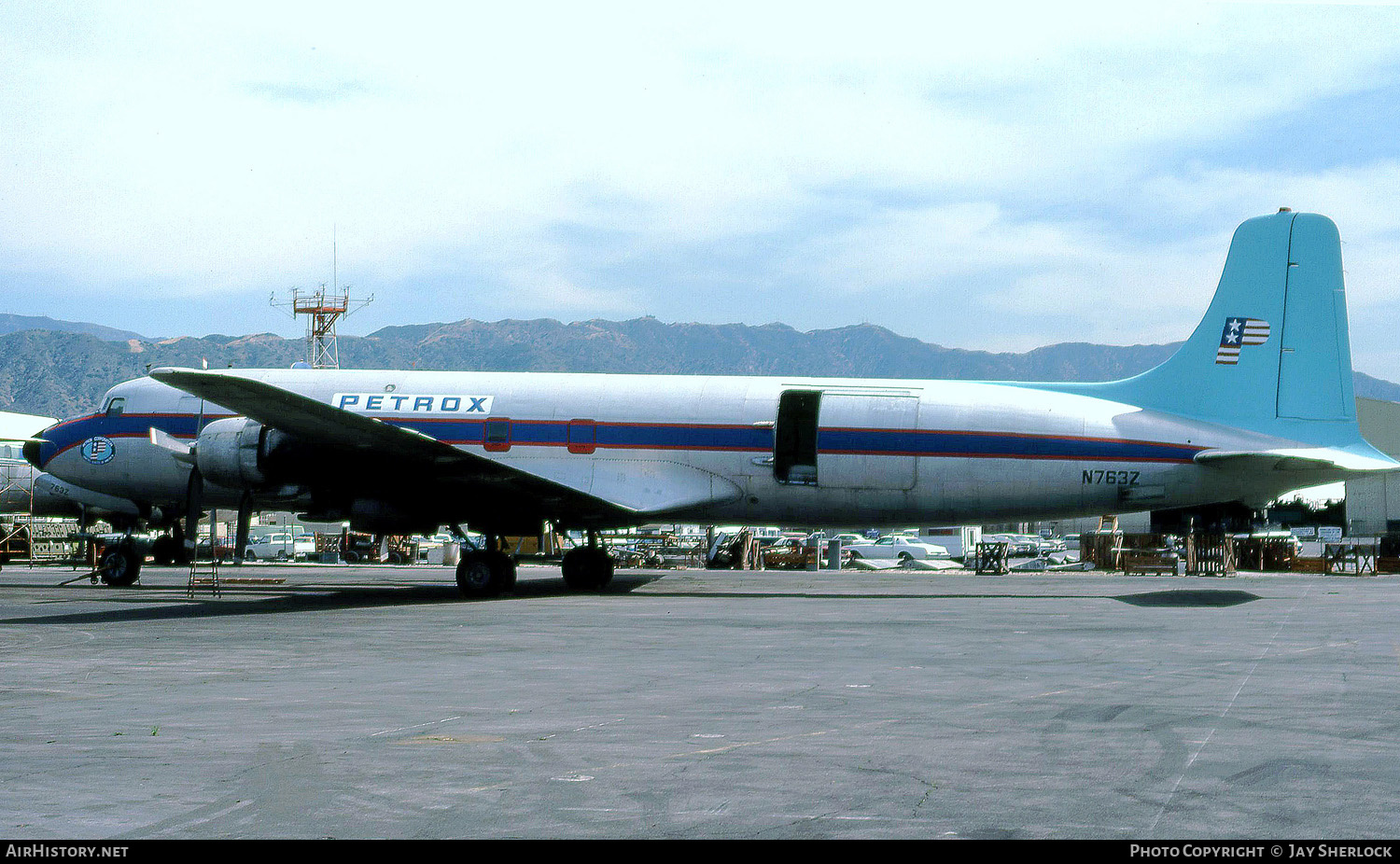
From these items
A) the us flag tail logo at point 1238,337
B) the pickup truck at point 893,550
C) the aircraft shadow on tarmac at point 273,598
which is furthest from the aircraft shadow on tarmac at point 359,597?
the pickup truck at point 893,550

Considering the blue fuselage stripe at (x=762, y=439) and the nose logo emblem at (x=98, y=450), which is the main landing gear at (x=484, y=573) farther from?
the nose logo emblem at (x=98, y=450)

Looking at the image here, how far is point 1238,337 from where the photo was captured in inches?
935

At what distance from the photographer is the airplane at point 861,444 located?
22344 millimetres

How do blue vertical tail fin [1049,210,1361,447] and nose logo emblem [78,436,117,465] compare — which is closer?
blue vertical tail fin [1049,210,1361,447]

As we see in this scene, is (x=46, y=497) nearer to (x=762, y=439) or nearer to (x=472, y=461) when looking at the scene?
(x=472, y=461)

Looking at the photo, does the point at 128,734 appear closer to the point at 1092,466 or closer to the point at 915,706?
the point at 915,706

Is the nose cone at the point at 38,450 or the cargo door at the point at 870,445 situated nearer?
the cargo door at the point at 870,445

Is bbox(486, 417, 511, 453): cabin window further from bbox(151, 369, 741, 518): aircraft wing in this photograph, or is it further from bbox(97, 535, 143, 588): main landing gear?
bbox(97, 535, 143, 588): main landing gear

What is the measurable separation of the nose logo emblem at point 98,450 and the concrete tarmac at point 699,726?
8905mm

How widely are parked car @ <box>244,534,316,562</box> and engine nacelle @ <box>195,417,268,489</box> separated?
33745 mm

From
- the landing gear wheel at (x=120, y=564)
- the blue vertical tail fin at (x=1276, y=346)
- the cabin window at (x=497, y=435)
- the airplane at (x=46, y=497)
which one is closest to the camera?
the blue vertical tail fin at (x=1276, y=346)

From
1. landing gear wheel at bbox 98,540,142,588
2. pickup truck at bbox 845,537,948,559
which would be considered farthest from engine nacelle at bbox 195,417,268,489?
pickup truck at bbox 845,537,948,559

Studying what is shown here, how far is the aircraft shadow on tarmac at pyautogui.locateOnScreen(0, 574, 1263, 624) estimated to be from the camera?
19.4m

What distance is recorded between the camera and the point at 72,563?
4019cm
